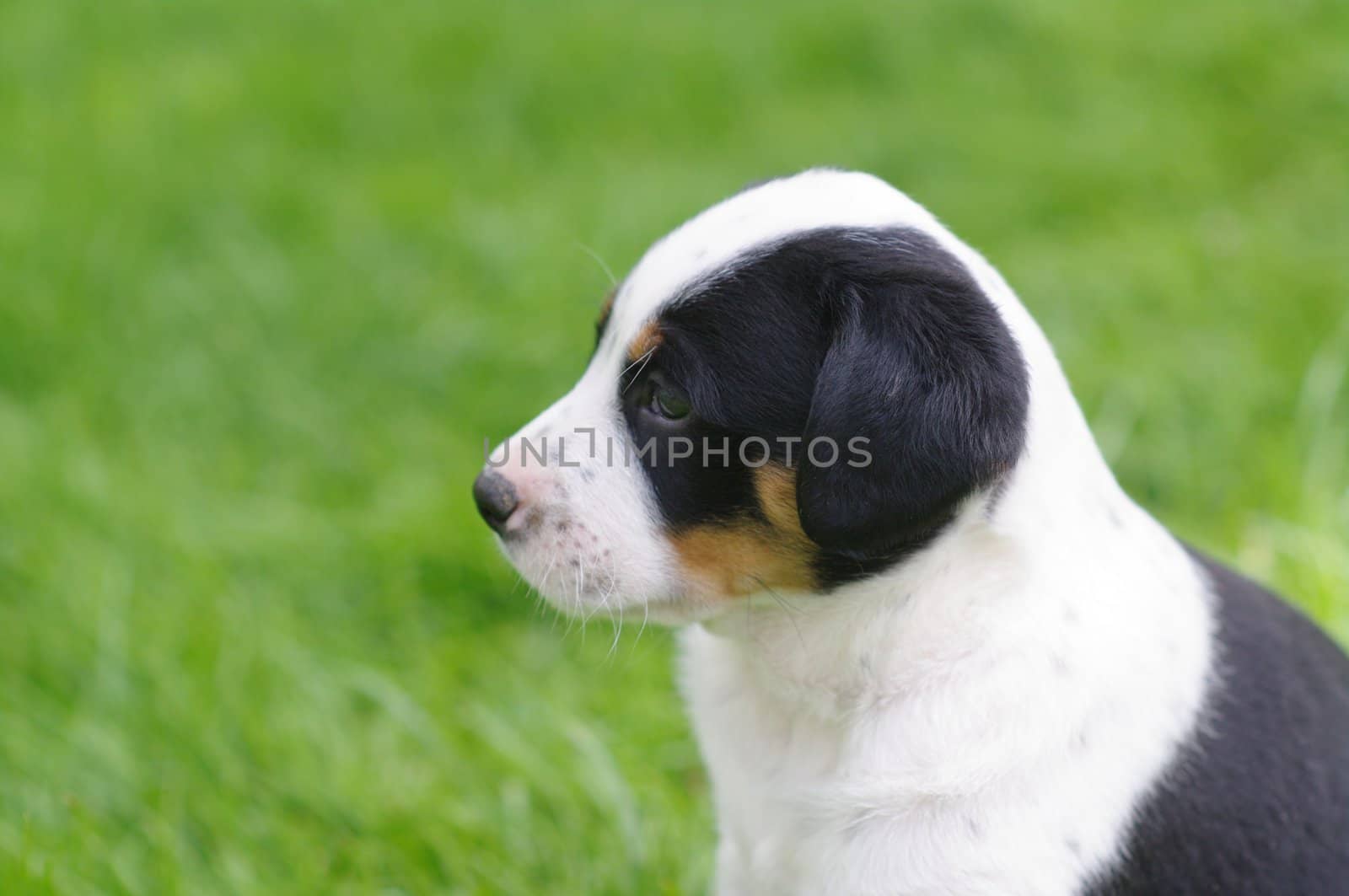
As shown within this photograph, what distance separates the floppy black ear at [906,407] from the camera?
7.09 ft

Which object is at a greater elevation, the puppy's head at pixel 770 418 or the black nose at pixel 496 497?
the puppy's head at pixel 770 418

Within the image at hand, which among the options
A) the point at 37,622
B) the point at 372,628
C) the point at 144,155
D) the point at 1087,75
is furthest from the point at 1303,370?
the point at 144,155

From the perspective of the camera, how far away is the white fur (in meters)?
2.30

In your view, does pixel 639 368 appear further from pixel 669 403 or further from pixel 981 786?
pixel 981 786

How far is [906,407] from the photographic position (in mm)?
2162

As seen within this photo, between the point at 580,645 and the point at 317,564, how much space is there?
0.89m

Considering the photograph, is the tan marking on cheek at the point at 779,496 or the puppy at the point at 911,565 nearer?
the puppy at the point at 911,565

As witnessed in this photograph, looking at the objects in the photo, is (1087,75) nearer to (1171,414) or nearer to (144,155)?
(1171,414)

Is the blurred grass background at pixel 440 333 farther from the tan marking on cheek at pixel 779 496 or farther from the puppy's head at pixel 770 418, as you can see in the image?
the tan marking on cheek at pixel 779 496

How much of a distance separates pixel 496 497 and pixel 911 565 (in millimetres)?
721

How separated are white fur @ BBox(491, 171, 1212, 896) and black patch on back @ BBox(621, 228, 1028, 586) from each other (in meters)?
0.05

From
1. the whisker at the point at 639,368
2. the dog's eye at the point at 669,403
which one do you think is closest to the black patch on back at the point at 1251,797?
the dog's eye at the point at 669,403

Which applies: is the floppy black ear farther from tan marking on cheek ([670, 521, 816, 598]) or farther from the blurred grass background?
the blurred grass background

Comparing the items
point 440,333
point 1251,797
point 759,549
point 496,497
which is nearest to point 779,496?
point 759,549
